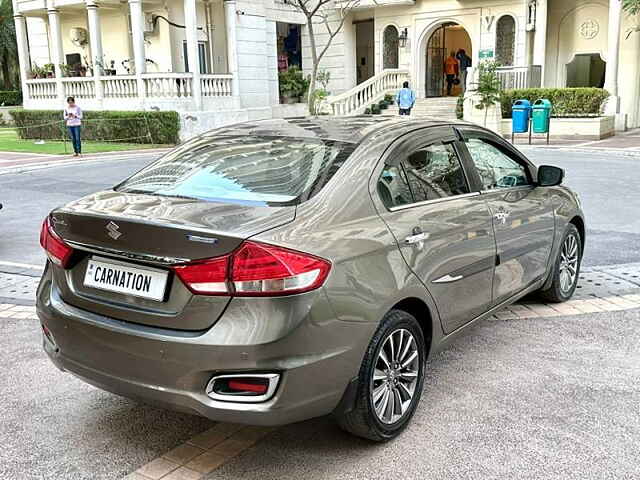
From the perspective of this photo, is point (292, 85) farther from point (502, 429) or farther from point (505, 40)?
point (502, 429)

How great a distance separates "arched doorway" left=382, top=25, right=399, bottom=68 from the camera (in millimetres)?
29344

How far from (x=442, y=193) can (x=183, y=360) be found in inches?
72.7

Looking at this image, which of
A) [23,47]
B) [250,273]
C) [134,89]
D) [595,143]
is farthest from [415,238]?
[23,47]

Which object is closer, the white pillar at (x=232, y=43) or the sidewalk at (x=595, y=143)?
the sidewalk at (x=595, y=143)

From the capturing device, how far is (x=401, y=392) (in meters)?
3.48

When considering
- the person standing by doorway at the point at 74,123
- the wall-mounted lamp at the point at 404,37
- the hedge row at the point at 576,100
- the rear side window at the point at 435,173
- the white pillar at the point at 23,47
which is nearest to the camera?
the rear side window at the point at 435,173

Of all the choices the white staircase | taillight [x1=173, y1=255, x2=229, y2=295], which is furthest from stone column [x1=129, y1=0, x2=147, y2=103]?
taillight [x1=173, y1=255, x2=229, y2=295]

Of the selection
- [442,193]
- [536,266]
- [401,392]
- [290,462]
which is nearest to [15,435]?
[290,462]

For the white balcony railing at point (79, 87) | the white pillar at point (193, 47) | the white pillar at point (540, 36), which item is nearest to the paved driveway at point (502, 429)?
the white pillar at point (193, 47)

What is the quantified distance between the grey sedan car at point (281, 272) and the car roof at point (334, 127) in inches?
0.6

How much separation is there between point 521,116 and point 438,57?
11.0 meters

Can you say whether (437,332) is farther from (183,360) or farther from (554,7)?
(554,7)

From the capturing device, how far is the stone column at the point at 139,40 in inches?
924

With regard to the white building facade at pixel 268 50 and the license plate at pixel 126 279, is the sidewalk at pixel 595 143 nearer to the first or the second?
the white building facade at pixel 268 50
